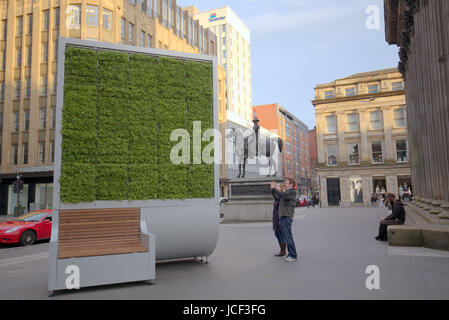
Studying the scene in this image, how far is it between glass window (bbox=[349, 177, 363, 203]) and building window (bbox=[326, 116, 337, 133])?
8.11m

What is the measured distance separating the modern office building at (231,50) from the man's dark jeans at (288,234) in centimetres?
8151

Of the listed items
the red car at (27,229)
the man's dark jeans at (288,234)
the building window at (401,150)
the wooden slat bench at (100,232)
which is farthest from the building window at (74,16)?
the building window at (401,150)

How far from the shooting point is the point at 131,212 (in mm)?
7078

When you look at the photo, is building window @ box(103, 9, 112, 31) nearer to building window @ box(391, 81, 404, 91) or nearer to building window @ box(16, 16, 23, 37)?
building window @ box(16, 16, 23, 37)

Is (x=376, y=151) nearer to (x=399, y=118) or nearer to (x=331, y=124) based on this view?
(x=399, y=118)

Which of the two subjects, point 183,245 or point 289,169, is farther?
point 289,169

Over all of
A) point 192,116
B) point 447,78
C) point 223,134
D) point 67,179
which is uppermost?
point 223,134

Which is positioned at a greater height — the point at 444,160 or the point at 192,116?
the point at 192,116

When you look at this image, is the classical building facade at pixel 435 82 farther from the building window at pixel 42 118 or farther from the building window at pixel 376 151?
the building window at pixel 42 118

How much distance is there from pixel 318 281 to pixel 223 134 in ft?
193

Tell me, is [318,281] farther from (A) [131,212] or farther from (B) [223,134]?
(B) [223,134]

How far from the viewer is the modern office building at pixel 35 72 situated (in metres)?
37.7

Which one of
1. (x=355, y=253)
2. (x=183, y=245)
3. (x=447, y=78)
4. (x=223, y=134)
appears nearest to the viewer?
(x=183, y=245)
